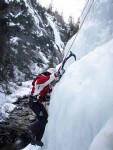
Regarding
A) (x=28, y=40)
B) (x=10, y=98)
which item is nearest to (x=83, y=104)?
(x=10, y=98)

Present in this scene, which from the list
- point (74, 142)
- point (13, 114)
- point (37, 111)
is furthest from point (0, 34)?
point (74, 142)

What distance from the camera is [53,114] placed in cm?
477

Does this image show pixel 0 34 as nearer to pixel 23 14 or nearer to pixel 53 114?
pixel 53 114

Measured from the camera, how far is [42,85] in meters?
5.80

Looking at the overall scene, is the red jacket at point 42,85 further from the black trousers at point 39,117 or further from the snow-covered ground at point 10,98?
the snow-covered ground at point 10,98

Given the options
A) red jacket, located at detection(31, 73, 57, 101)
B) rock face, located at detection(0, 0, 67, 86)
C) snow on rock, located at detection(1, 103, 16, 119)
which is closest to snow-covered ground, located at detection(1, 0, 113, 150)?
red jacket, located at detection(31, 73, 57, 101)

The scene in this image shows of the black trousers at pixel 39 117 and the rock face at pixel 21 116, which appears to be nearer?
the black trousers at pixel 39 117

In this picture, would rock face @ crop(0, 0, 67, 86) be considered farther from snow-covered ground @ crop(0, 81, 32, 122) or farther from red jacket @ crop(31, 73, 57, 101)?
red jacket @ crop(31, 73, 57, 101)

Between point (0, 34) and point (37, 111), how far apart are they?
27.0 ft

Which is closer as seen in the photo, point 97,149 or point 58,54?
point 97,149

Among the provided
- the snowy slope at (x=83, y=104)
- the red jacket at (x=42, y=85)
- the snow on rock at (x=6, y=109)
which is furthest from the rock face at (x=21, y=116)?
the snowy slope at (x=83, y=104)

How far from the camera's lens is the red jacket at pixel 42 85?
5656mm

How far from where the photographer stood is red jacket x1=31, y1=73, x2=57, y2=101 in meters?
5.66

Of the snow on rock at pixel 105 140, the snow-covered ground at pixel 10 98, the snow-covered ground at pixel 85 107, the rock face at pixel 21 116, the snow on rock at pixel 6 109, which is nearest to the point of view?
the snow on rock at pixel 105 140
